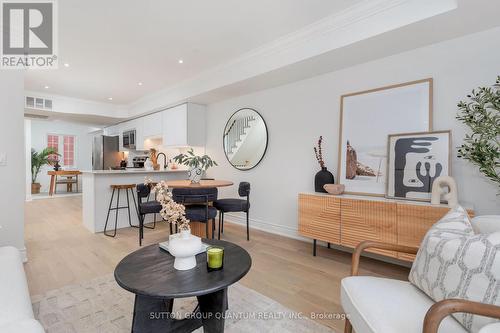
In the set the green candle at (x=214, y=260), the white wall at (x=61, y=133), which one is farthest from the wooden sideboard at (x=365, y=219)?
the white wall at (x=61, y=133)

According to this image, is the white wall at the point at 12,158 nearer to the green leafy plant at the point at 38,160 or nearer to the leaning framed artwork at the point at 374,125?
the leaning framed artwork at the point at 374,125

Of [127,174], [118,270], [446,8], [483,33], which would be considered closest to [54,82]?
[127,174]

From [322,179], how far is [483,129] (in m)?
1.60

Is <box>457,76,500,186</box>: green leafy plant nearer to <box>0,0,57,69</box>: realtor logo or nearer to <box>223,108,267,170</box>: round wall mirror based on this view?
<box>223,108,267,170</box>: round wall mirror

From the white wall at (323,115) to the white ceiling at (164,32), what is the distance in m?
0.88

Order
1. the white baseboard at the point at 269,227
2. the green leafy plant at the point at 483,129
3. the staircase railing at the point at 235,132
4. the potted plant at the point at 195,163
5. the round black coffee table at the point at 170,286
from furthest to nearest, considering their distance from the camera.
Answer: the staircase railing at the point at 235,132 → the white baseboard at the point at 269,227 → the potted plant at the point at 195,163 → the green leafy plant at the point at 483,129 → the round black coffee table at the point at 170,286

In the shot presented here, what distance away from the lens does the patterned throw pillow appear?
975 mm

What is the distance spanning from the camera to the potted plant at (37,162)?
801cm

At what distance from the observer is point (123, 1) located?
7.93ft

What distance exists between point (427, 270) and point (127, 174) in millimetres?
4423

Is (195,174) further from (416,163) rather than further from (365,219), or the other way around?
(416,163)

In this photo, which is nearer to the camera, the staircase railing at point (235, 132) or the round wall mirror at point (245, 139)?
the round wall mirror at point (245, 139)

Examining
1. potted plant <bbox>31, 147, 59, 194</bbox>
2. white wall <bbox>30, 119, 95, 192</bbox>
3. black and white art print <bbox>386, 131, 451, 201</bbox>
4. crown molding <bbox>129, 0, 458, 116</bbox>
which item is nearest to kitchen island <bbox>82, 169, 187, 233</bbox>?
crown molding <bbox>129, 0, 458, 116</bbox>

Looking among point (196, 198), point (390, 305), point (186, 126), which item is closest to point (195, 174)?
point (196, 198)
